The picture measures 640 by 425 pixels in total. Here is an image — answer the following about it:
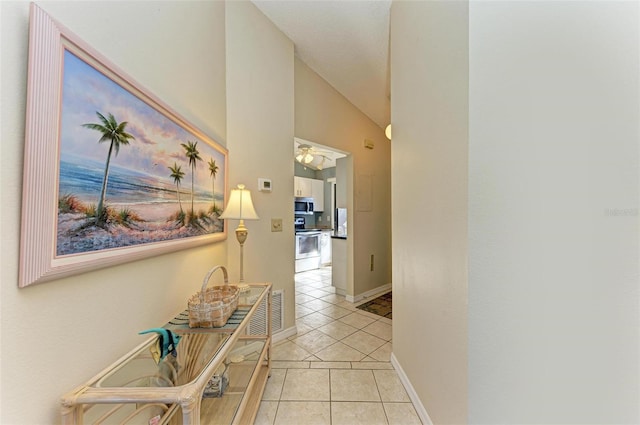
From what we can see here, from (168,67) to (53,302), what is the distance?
3.85 ft

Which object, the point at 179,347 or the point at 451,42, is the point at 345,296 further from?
the point at 451,42

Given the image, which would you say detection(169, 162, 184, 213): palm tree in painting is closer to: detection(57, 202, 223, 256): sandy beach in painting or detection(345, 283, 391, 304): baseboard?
detection(57, 202, 223, 256): sandy beach in painting

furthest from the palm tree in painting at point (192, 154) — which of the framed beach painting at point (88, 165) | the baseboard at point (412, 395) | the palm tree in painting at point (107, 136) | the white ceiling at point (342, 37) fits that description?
the baseboard at point (412, 395)

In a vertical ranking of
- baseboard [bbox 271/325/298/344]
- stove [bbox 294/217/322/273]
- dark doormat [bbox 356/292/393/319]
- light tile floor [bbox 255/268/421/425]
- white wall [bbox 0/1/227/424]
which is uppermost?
white wall [bbox 0/1/227/424]

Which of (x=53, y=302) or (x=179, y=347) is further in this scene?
(x=179, y=347)

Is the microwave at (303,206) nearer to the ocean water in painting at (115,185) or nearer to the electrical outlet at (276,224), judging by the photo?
the electrical outlet at (276,224)

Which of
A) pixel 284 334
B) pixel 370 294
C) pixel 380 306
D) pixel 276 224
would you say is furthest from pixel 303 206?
pixel 284 334

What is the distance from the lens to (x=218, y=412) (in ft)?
3.80

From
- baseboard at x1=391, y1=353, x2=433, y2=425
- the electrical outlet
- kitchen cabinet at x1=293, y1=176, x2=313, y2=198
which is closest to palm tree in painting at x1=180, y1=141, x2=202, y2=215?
the electrical outlet

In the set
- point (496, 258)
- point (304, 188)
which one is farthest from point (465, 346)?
point (304, 188)

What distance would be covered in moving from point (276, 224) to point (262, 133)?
2.98 feet

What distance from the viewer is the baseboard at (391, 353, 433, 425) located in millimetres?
1274

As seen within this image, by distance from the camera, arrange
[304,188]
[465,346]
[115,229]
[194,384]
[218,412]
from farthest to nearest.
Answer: [304,188], [218,412], [465,346], [115,229], [194,384]

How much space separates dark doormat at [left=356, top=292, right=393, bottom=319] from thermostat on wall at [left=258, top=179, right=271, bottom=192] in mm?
2114
